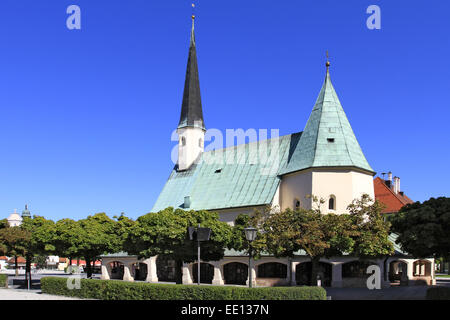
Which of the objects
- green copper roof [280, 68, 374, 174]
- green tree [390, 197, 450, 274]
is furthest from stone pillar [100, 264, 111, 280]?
green tree [390, 197, 450, 274]

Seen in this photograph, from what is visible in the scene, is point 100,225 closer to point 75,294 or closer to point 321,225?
point 75,294

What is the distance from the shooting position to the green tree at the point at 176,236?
1287 inches

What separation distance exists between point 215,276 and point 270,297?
80.8ft

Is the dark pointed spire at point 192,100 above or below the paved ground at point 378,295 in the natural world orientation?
above

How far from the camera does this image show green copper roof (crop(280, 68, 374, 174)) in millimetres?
42594

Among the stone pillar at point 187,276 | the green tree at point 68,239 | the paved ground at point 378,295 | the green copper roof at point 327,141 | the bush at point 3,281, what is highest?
the green copper roof at point 327,141

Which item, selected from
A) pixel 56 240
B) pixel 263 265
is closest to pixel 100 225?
pixel 56 240

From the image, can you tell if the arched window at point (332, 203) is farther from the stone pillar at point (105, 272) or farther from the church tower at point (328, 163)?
the stone pillar at point (105, 272)

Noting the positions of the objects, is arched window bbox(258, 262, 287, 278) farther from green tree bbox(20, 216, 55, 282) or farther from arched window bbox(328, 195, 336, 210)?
green tree bbox(20, 216, 55, 282)

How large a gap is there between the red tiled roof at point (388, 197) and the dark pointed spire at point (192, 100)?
26.2 metres

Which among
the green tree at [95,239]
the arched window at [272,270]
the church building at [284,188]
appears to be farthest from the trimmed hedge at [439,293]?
the green tree at [95,239]

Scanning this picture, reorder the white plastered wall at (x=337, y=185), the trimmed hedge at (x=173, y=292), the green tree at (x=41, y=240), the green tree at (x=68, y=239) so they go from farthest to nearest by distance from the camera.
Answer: the white plastered wall at (x=337, y=185), the green tree at (x=41, y=240), the green tree at (x=68, y=239), the trimmed hedge at (x=173, y=292)
